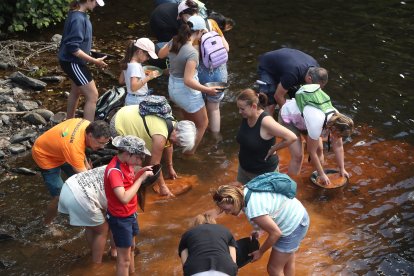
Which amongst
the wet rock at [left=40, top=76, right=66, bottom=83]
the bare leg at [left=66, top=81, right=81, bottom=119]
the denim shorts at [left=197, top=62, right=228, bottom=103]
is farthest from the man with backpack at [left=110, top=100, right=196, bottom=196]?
the wet rock at [left=40, top=76, right=66, bottom=83]

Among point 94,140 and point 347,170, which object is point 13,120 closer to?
point 94,140

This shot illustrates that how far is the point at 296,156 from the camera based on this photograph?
721cm

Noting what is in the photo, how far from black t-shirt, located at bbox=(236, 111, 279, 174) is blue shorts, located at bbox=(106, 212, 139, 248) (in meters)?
1.52

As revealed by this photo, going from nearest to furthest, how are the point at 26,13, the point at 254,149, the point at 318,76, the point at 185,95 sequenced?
1. the point at 254,149
2. the point at 318,76
3. the point at 185,95
4. the point at 26,13

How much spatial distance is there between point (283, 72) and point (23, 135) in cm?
382

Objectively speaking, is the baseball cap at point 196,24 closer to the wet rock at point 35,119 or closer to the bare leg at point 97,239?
the bare leg at point 97,239

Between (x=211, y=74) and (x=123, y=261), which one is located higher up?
(x=211, y=74)

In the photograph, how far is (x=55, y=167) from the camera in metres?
6.14

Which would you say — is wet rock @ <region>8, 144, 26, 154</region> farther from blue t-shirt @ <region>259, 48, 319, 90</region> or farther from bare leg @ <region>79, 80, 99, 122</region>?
blue t-shirt @ <region>259, 48, 319, 90</region>

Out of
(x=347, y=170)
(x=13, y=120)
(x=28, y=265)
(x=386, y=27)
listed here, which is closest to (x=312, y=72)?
(x=347, y=170)

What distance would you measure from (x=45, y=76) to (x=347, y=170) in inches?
218

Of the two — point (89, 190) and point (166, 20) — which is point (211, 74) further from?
point (89, 190)

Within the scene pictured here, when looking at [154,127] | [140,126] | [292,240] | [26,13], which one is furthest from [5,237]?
[26,13]

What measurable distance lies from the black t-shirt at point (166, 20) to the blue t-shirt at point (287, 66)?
6.74 feet
